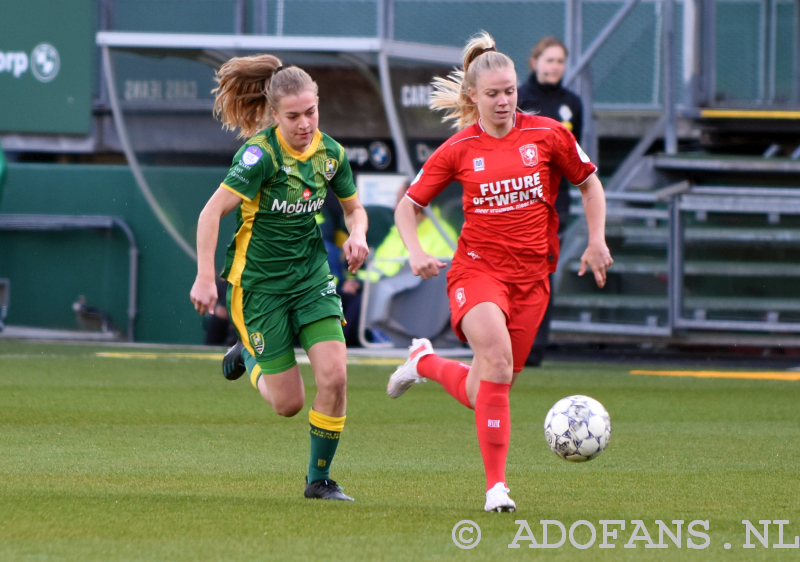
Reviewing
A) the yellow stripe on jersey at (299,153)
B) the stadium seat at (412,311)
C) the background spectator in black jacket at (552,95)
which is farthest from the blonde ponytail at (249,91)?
the stadium seat at (412,311)

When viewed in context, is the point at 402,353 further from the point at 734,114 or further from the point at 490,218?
the point at 490,218

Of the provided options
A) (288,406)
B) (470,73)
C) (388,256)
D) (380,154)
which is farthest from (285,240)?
(380,154)

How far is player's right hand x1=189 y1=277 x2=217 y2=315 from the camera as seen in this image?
16.0 feet

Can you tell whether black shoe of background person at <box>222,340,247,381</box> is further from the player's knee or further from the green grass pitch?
the player's knee

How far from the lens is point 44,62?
51.1 ft

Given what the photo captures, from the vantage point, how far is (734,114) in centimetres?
1356

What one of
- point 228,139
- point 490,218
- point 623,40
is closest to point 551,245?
point 490,218

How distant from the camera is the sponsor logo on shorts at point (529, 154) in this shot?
17.7ft

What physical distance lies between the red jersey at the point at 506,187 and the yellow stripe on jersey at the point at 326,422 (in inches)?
33.1

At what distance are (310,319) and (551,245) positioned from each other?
1.10m

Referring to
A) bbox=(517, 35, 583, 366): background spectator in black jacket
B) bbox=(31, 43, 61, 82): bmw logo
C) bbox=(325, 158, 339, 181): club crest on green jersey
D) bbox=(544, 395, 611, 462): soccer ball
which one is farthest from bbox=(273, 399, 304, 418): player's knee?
bbox=(31, 43, 61, 82): bmw logo

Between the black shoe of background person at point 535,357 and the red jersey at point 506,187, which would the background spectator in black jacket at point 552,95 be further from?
the red jersey at point 506,187

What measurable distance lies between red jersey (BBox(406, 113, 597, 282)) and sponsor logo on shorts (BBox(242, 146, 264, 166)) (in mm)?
698

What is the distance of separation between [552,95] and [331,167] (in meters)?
5.15
